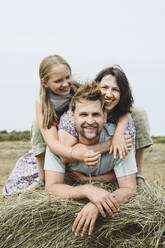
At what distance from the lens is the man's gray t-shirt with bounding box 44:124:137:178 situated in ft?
10.9

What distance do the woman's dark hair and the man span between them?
28cm

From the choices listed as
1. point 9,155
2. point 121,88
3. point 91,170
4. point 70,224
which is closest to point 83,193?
point 70,224

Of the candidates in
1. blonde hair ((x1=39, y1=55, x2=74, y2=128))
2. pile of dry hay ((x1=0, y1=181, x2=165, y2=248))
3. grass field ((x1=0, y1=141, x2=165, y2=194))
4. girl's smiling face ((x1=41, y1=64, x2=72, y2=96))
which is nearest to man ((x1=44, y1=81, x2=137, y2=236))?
pile of dry hay ((x1=0, y1=181, x2=165, y2=248))

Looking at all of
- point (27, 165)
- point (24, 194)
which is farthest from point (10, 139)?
point (24, 194)

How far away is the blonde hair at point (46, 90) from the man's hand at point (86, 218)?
1.11m

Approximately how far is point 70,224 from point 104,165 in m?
0.64

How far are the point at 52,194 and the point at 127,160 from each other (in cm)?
73

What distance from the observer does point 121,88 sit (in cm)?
368

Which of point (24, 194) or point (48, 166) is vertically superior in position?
point (48, 166)

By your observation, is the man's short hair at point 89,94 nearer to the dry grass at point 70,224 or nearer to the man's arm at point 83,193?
the man's arm at point 83,193

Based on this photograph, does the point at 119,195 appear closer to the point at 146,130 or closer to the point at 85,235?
the point at 85,235

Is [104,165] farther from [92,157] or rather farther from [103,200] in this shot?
[103,200]

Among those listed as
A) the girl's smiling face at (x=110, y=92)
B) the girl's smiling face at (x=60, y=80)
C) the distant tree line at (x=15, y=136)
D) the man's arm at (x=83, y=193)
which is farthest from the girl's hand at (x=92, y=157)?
the distant tree line at (x=15, y=136)

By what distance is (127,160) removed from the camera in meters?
3.35
